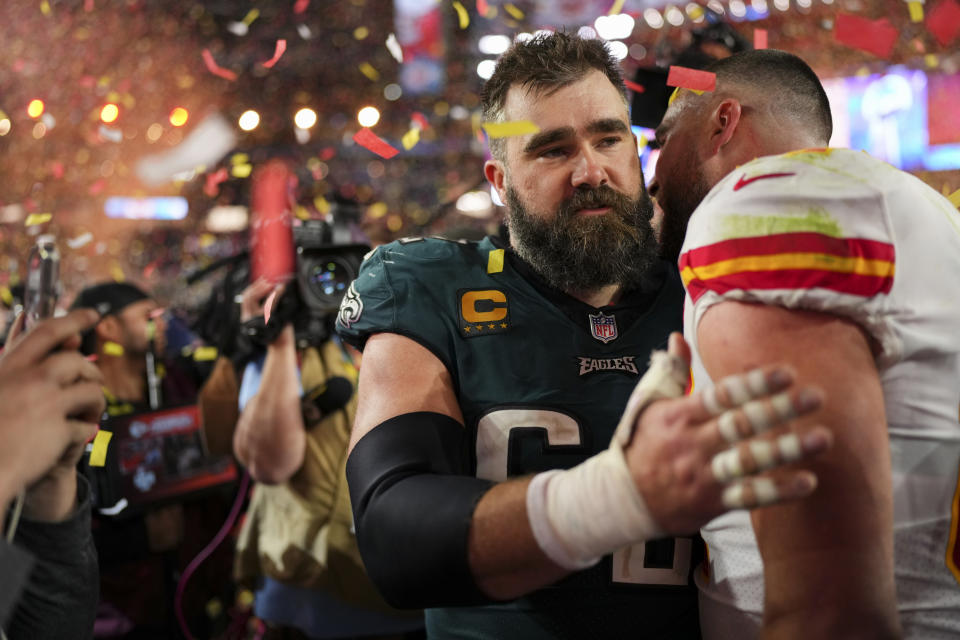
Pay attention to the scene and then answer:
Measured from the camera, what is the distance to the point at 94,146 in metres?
10.0

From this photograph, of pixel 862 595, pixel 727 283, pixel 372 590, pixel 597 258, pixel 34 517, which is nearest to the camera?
pixel 862 595

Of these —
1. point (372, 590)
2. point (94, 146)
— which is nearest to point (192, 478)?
point (372, 590)

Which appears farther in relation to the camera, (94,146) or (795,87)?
(94,146)

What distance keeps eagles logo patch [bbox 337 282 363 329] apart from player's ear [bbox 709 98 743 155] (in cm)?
91

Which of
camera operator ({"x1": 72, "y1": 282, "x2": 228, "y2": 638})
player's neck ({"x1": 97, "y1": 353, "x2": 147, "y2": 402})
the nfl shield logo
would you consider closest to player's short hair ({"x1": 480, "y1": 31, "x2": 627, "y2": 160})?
the nfl shield logo

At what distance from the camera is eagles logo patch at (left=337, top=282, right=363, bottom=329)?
1742mm

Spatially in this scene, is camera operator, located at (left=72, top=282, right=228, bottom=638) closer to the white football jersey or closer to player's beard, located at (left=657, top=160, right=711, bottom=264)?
player's beard, located at (left=657, top=160, right=711, bottom=264)

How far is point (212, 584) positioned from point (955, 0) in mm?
6264

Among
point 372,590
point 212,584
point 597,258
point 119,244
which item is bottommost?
point 119,244

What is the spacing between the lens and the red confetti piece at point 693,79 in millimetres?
1896

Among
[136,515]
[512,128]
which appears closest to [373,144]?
[512,128]

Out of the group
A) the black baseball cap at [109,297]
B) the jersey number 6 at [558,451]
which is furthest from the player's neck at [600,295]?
the black baseball cap at [109,297]

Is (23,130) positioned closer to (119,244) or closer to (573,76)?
(119,244)

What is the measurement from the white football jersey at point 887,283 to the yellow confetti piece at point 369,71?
453 inches
